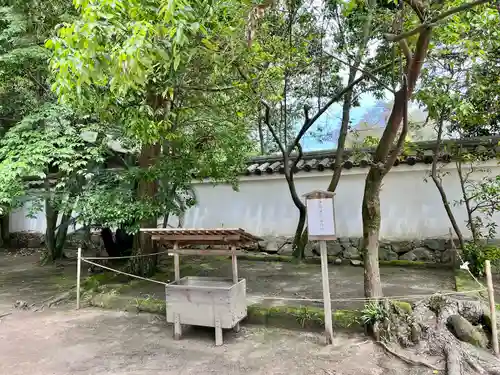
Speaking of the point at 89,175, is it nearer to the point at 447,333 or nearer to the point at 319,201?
the point at 319,201

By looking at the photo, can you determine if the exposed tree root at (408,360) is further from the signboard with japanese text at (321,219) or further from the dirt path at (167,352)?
the signboard with japanese text at (321,219)

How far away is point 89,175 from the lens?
8.59 meters

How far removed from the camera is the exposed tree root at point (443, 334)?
421cm

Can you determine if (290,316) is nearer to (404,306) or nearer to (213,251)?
(213,251)

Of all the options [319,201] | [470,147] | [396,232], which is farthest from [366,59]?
[319,201]

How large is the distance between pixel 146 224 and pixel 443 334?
5840mm

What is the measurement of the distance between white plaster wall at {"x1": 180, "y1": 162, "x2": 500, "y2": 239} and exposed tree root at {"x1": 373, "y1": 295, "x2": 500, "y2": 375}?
401 cm

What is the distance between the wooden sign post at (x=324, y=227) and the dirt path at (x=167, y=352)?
421 millimetres

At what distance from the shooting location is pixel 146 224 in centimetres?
778

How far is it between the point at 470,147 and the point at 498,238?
219 centimetres

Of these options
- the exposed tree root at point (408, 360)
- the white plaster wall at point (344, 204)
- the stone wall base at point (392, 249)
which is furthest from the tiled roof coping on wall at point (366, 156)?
the exposed tree root at point (408, 360)

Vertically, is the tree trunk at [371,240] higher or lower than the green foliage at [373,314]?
higher

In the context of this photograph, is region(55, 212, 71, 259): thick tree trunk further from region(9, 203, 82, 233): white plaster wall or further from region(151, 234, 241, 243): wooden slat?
region(151, 234, 241, 243): wooden slat

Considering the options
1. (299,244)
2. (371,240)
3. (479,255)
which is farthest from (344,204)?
(371,240)
